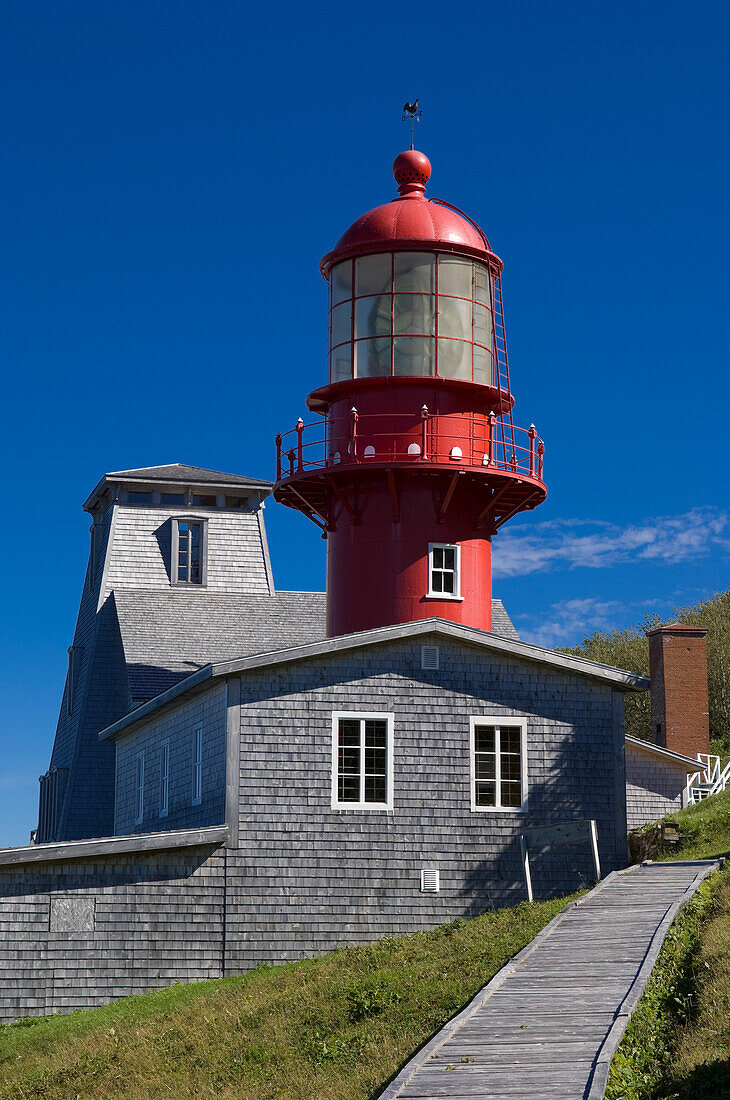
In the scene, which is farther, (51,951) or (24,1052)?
(51,951)

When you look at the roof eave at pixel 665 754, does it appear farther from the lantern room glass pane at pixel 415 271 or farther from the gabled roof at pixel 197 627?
the lantern room glass pane at pixel 415 271

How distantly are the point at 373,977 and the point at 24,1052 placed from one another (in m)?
4.57

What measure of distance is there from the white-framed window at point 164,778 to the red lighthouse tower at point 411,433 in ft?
13.0

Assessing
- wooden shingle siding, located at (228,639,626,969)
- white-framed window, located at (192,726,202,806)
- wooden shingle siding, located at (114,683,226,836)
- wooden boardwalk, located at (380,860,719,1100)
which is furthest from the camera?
white-framed window, located at (192,726,202,806)

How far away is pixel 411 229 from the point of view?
89.6ft

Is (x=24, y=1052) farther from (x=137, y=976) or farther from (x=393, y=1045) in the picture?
(x=393, y=1045)

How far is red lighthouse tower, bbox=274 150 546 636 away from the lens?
1049 inches

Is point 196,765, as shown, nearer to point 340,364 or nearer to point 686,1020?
point 340,364

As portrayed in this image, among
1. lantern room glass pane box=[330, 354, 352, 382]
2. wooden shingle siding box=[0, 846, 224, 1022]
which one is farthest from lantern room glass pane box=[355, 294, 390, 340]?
wooden shingle siding box=[0, 846, 224, 1022]

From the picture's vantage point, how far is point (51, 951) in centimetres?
2033

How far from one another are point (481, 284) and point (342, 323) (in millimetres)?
2919

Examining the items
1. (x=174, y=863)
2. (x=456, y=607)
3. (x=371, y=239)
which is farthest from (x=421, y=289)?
(x=174, y=863)

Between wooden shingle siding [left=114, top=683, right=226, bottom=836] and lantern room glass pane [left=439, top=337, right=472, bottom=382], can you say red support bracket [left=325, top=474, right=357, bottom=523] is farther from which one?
wooden shingle siding [left=114, top=683, right=226, bottom=836]

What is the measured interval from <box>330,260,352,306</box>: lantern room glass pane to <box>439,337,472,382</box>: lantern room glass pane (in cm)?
232
